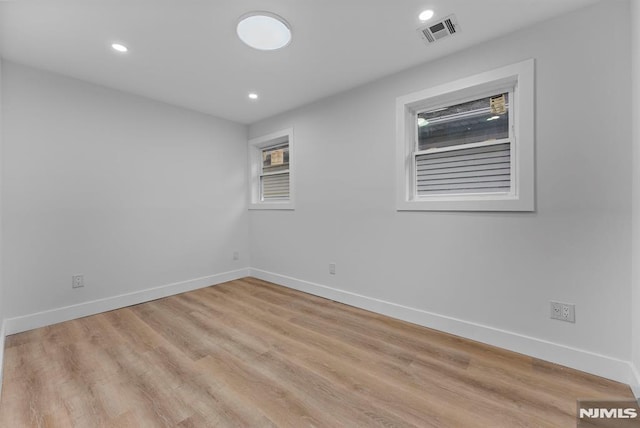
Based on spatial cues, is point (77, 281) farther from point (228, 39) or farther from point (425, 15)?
point (425, 15)

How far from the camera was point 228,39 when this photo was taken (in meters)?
2.14

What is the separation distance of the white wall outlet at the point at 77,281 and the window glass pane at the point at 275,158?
104 inches

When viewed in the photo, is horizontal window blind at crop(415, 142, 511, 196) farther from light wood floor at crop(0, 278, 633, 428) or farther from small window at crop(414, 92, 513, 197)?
light wood floor at crop(0, 278, 633, 428)

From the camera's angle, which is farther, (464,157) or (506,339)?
(464,157)

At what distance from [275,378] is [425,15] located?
2.73 metres

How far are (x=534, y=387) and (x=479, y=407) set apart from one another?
46 cm

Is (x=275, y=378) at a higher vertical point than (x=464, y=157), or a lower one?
lower

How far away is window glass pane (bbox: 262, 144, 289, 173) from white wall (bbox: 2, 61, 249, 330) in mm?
558

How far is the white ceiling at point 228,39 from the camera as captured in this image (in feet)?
5.92

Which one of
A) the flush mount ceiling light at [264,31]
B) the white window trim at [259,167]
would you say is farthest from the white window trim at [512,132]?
the white window trim at [259,167]

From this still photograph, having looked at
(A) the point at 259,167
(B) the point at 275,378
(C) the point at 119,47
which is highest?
(C) the point at 119,47

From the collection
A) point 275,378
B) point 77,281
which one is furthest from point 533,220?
point 77,281

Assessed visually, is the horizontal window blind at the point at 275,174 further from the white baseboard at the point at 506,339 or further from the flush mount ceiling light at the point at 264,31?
the flush mount ceiling light at the point at 264,31

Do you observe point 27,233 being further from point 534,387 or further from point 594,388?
point 594,388
